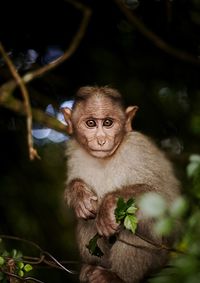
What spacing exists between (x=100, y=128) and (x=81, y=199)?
0.81 metres

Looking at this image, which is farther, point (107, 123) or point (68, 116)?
point (68, 116)

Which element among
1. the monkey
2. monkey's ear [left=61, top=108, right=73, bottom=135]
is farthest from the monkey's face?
monkey's ear [left=61, top=108, right=73, bottom=135]

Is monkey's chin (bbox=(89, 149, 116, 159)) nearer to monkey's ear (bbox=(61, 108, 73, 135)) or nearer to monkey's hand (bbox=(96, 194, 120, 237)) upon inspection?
monkey's ear (bbox=(61, 108, 73, 135))

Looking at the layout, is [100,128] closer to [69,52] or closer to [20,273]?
[69,52]

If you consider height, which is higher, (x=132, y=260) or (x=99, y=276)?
(x=132, y=260)

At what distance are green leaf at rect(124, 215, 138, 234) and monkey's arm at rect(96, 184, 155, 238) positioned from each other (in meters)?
1.07

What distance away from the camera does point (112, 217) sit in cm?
524

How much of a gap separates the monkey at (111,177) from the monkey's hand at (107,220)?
0.24 metres

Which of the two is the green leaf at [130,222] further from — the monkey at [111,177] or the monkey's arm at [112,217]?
the monkey at [111,177]

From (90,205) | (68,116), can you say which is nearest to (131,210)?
(90,205)

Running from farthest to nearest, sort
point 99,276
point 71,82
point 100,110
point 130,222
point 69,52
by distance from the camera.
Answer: point 71,82, point 100,110, point 99,276, point 69,52, point 130,222

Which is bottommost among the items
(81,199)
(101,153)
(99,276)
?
(99,276)

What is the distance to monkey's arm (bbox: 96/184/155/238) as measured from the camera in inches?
207

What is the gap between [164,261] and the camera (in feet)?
19.9
